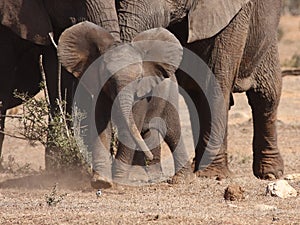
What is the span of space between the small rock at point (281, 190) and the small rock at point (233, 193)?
8.5 inches

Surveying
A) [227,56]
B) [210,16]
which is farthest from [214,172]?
[210,16]

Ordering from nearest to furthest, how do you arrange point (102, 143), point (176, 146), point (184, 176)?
point (102, 143)
point (184, 176)
point (176, 146)

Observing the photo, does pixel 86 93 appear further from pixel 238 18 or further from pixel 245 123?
pixel 245 123

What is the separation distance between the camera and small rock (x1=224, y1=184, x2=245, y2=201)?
6.93 metres

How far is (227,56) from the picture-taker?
8789mm

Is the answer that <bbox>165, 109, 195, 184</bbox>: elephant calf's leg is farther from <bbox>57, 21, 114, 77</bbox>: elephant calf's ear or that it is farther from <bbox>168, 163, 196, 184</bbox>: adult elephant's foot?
<bbox>57, 21, 114, 77</bbox>: elephant calf's ear

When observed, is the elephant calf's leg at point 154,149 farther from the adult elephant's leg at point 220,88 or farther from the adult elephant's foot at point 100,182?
the adult elephant's foot at point 100,182

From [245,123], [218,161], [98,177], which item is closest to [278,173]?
[218,161]

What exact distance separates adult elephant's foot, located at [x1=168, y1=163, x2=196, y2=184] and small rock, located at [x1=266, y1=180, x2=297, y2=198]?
1103 mm

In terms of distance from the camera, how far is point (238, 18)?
8859 mm

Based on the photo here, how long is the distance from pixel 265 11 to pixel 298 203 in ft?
9.11

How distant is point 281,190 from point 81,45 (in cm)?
157

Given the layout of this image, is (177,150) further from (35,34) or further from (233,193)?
(233,193)

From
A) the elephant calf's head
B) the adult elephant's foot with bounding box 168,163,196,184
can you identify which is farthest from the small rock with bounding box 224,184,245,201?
the adult elephant's foot with bounding box 168,163,196,184
